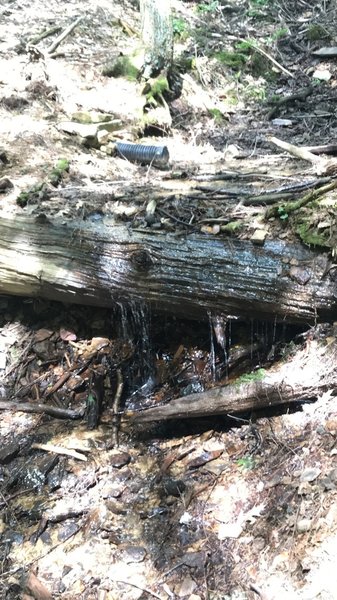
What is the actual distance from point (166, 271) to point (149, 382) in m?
1.13

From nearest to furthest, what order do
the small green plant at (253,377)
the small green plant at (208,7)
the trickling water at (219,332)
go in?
the small green plant at (253,377), the trickling water at (219,332), the small green plant at (208,7)

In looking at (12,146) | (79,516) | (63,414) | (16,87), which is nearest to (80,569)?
(79,516)

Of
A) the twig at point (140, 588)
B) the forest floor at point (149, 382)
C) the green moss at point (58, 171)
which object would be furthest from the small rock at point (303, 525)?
the green moss at point (58, 171)

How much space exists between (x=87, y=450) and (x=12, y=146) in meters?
3.66

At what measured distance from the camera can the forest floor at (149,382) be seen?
2980 millimetres

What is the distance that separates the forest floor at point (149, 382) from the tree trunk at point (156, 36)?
0.47m

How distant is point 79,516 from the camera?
141 inches

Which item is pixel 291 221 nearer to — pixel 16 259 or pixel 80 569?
pixel 16 259

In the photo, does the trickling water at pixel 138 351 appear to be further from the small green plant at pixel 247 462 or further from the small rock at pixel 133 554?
the small rock at pixel 133 554

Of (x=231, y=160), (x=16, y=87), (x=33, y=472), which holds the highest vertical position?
(x=16, y=87)

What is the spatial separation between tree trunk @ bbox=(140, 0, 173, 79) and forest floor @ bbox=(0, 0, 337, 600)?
470 millimetres

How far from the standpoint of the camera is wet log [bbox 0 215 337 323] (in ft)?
12.2

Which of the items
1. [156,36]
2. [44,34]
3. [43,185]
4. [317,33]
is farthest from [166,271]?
[317,33]

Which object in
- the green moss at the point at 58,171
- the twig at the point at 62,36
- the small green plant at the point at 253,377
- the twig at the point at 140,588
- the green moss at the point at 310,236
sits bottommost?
the twig at the point at 140,588
